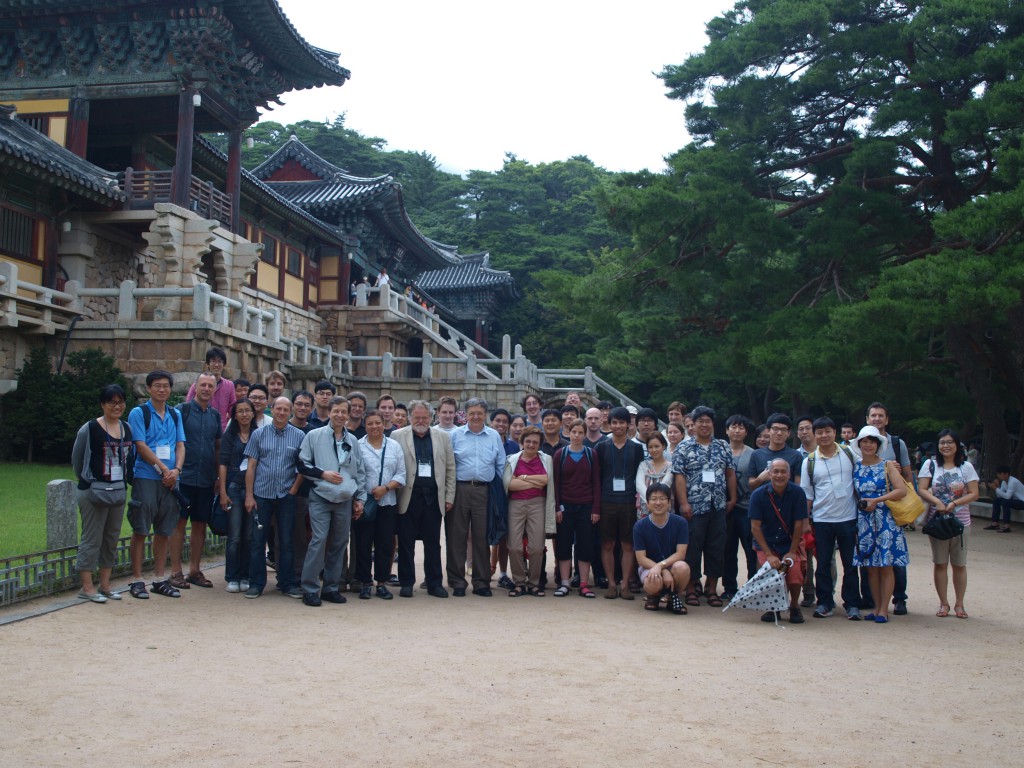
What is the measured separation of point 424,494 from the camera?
7.55 m

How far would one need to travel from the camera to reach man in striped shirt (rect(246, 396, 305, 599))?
23.1 feet

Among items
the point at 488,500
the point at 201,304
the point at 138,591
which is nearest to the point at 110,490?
the point at 138,591

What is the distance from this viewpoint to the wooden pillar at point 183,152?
706 inches

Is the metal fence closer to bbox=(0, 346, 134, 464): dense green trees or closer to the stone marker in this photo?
the stone marker

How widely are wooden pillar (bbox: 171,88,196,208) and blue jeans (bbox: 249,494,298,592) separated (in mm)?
12689

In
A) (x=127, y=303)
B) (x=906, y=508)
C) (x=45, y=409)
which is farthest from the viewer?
(x=127, y=303)

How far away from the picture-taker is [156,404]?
6.83 metres

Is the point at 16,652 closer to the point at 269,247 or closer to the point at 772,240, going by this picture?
the point at 772,240

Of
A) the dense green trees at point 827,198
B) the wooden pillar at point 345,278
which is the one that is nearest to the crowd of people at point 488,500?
the dense green trees at point 827,198

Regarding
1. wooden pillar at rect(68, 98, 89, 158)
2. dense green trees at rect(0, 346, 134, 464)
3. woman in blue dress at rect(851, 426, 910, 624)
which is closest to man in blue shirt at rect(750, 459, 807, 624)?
woman in blue dress at rect(851, 426, 910, 624)

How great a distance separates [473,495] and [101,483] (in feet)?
9.74

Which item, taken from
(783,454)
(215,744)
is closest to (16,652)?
(215,744)

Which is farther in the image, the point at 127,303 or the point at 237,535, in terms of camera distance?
the point at 127,303

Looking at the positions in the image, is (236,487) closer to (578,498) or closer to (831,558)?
(578,498)
